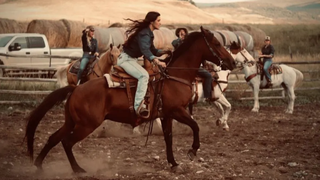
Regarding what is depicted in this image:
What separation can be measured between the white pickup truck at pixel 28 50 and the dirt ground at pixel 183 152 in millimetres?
5483

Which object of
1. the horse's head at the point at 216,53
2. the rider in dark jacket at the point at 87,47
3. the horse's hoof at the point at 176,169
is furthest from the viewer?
the rider in dark jacket at the point at 87,47

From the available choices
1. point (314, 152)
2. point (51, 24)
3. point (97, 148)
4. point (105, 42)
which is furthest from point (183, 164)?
point (51, 24)

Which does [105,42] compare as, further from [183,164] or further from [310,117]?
[183,164]

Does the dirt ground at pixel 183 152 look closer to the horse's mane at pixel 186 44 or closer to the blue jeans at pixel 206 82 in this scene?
the blue jeans at pixel 206 82

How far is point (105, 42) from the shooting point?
18766mm

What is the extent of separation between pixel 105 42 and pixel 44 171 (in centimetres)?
1234

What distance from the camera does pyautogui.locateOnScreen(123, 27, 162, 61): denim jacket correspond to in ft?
22.0

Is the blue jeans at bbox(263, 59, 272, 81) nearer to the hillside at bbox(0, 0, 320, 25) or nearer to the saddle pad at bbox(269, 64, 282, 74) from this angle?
the saddle pad at bbox(269, 64, 282, 74)

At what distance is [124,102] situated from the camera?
678 centimetres

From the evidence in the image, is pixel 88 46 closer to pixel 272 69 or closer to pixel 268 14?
pixel 272 69

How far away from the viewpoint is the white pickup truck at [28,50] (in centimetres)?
1752

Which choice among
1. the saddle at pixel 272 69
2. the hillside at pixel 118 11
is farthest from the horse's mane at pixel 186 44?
the hillside at pixel 118 11

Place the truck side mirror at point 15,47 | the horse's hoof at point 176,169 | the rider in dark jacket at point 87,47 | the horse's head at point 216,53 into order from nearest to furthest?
the horse's hoof at point 176,169 < the horse's head at point 216,53 < the rider in dark jacket at point 87,47 < the truck side mirror at point 15,47

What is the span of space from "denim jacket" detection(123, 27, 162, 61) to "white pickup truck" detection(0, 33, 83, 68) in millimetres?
10794
